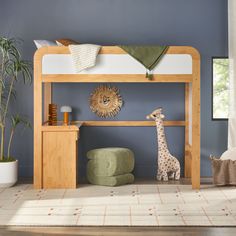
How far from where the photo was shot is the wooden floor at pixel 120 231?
4359mm

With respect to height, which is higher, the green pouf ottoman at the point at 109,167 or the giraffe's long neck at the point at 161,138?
the giraffe's long neck at the point at 161,138

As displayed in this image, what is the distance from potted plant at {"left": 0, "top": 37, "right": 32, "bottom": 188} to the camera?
248 inches

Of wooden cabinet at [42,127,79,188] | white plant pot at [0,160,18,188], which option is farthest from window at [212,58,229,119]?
white plant pot at [0,160,18,188]

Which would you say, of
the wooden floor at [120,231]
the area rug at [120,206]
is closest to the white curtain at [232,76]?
the area rug at [120,206]

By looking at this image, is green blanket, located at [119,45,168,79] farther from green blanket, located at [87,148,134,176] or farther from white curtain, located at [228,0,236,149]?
white curtain, located at [228,0,236,149]

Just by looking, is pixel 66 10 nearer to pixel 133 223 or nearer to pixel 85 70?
pixel 85 70

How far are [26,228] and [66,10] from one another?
3218 mm

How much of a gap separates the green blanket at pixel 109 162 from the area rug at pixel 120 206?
190 millimetres

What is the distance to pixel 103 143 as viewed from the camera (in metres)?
7.03

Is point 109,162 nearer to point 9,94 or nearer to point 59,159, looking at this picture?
point 59,159

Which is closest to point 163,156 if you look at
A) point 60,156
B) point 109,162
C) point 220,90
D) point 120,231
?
point 109,162

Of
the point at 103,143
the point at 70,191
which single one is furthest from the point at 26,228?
the point at 103,143

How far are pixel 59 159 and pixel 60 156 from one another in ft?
0.11

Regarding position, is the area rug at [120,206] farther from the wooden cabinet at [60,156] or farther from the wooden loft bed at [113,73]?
the wooden loft bed at [113,73]
